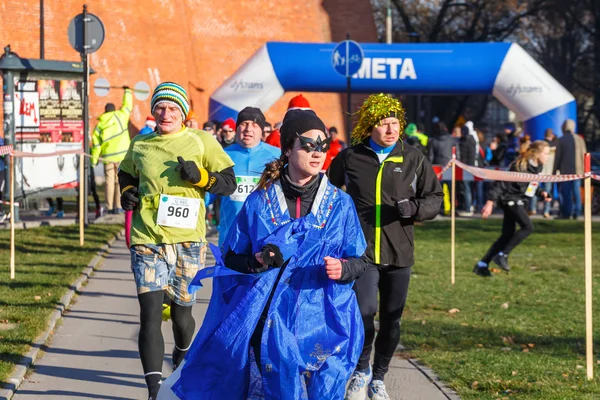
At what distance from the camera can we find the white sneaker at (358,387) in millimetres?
6433

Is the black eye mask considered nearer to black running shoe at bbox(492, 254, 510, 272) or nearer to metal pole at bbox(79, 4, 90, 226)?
black running shoe at bbox(492, 254, 510, 272)

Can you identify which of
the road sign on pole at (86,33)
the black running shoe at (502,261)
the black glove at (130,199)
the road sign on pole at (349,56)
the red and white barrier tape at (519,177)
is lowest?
the black running shoe at (502,261)

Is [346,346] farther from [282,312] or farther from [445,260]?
[445,260]

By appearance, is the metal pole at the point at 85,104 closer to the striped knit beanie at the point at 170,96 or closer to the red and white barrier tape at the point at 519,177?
the red and white barrier tape at the point at 519,177

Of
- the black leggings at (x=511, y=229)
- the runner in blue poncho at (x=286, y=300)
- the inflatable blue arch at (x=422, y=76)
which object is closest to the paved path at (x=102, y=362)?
the runner in blue poncho at (x=286, y=300)

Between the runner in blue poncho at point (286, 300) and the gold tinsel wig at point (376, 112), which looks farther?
the gold tinsel wig at point (376, 112)

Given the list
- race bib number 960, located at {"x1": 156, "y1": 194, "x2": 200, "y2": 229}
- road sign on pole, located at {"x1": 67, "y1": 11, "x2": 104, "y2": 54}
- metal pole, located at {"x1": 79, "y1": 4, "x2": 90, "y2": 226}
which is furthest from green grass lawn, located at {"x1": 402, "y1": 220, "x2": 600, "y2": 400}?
road sign on pole, located at {"x1": 67, "y1": 11, "x2": 104, "y2": 54}

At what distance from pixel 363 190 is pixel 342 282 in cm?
195

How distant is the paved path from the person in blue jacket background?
3.80 ft

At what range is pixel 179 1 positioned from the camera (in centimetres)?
3856

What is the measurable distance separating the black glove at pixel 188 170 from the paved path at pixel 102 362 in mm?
1471

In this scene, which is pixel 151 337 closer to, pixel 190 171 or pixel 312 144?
pixel 190 171

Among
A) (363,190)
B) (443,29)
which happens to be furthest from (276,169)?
(443,29)

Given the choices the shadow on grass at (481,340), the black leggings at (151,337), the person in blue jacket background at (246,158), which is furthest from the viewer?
the shadow on grass at (481,340)
